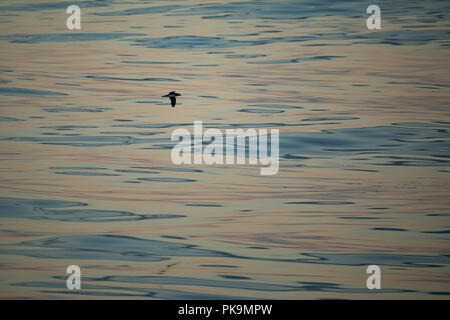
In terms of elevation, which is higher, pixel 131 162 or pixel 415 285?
pixel 131 162

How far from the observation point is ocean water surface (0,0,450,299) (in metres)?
9.80

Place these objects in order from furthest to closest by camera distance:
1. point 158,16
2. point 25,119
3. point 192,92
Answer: point 158,16 < point 192,92 < point 25,119

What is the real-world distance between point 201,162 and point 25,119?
4099mm

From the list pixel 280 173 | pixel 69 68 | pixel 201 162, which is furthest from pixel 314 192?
pixel 69 68

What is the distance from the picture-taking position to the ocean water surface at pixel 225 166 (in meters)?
9.80

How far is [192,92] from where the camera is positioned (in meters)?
18.1

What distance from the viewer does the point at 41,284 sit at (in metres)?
9.30

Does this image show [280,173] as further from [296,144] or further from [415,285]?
[415,285]

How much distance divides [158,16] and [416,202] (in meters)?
14.2

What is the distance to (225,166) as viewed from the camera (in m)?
13.8
